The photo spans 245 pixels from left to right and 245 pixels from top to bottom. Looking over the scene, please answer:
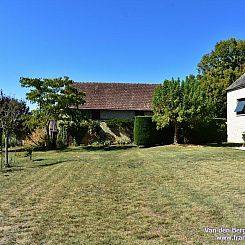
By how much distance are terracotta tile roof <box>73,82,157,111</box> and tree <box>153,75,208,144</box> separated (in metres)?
9.23

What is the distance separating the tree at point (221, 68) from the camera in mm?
39688

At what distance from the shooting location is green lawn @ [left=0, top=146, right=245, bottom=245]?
5.42 metres

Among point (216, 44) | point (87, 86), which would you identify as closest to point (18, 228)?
point (87, 86)

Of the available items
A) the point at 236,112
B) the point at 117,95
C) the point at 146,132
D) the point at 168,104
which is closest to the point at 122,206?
the point at 168,104

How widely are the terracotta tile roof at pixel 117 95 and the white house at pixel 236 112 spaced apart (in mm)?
9594

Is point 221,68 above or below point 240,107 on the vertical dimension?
above

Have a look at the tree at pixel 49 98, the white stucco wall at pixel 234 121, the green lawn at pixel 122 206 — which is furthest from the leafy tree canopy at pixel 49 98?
the green lawn at pixel 122 206

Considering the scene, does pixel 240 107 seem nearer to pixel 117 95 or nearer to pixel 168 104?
pixel 168 104

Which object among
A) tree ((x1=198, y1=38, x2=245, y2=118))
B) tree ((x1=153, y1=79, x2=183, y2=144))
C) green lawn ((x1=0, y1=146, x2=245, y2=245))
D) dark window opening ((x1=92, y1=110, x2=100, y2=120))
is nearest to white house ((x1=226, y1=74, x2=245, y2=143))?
tree ((x1=153, y1=79, x2=183, y2=144))

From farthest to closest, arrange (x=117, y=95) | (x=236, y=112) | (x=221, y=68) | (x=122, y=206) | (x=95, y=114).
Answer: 1. (x=221, y=68)
2. (x=117, y=95)
3. (x=95, y=114)
4. (x=236, y=112)
5. (x=122, y=206)

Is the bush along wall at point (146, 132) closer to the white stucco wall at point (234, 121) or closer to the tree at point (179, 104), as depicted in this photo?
the tree at point (179, 104)

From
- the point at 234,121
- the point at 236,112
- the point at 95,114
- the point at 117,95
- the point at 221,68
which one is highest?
the point at 221,68

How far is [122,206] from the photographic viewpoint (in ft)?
24.0

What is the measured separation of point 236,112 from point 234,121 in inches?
A: 33.0
